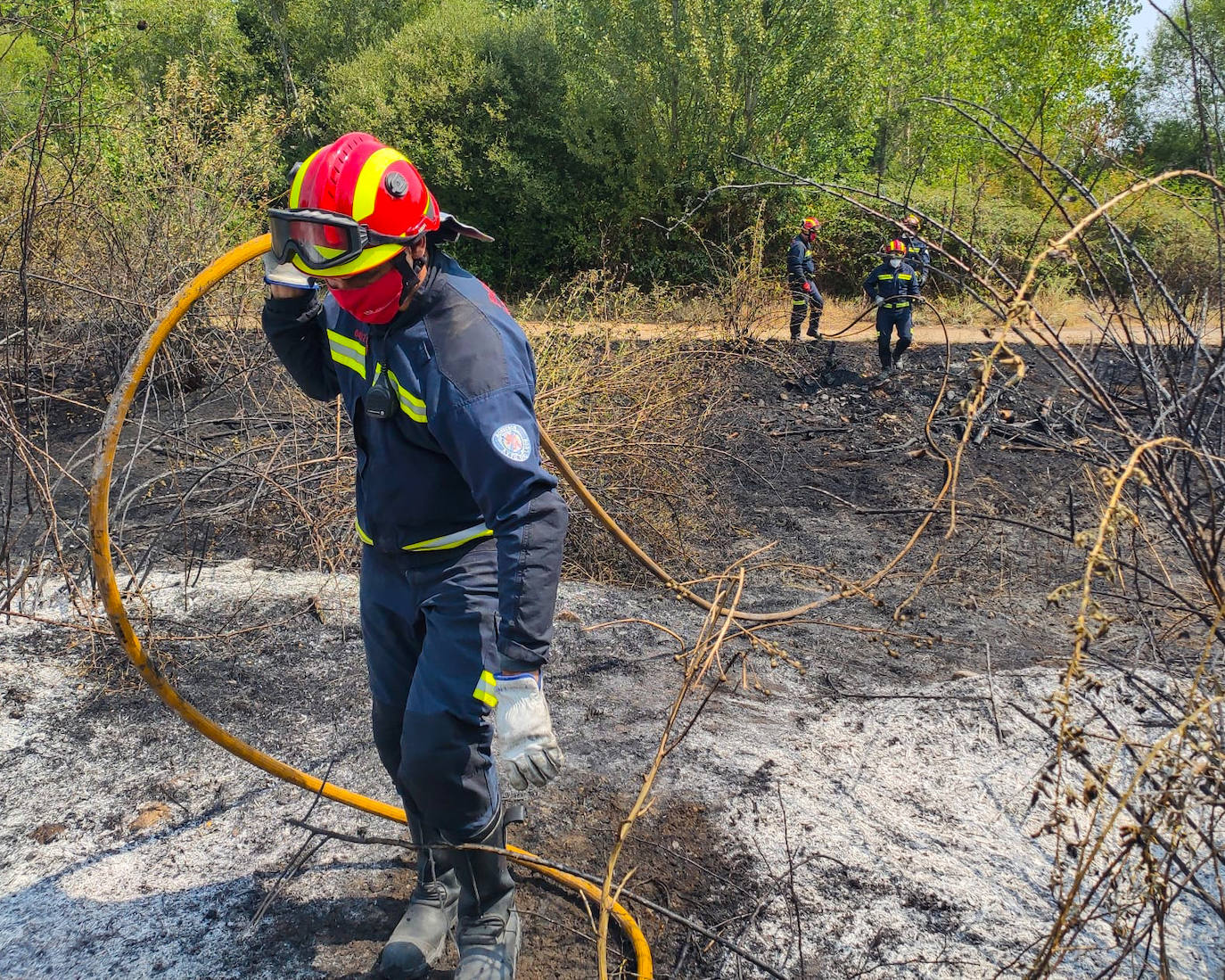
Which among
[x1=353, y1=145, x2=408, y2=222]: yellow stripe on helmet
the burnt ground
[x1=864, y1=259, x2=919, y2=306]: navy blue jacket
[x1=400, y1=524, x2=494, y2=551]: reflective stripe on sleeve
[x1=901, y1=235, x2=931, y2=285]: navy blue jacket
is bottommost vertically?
the burnt ground

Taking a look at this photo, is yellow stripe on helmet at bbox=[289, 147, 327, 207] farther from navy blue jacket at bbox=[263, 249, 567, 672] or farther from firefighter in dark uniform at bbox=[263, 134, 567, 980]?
navy blue jacket at bbox=[263, 249, 567, 672]

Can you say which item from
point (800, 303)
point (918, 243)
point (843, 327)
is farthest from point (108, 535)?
point (800, 303)

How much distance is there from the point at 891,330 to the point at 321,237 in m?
10.5

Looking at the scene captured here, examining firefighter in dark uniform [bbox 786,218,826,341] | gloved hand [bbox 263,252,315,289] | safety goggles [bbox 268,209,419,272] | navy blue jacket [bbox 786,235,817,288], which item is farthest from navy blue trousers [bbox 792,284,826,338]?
safety goggles [bbox 268,209,419,272]

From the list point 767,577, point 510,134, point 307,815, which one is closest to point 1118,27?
point 510,134

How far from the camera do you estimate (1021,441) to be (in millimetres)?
9766

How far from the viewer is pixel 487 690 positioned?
7.65ft

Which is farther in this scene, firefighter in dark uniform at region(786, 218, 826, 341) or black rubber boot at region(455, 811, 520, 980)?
firefighter in dark uniform at region(786, 218, 826, 341)

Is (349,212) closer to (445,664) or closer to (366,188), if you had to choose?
(366,188)

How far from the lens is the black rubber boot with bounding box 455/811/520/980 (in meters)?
2.62

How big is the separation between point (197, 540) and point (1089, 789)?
5.26 metres

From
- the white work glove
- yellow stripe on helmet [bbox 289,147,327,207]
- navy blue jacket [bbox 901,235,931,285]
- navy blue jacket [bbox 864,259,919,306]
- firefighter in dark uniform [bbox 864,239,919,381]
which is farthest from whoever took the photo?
navy blue jacket [bbox 864,259,919,306]

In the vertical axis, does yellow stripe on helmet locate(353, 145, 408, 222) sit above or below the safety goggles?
above

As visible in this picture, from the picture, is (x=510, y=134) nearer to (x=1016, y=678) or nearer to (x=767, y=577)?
(x=767, y=577)
